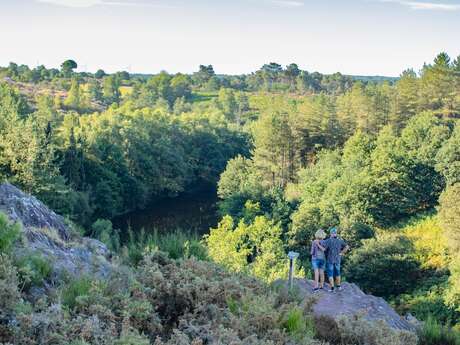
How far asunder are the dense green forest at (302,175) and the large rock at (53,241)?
8978mm

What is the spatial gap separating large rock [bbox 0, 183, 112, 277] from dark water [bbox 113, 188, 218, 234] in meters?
29.7

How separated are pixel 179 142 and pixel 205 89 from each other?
7168cm

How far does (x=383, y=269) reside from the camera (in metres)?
26.9

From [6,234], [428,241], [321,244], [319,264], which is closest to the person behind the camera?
[6,234]

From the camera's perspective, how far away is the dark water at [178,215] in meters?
41.5

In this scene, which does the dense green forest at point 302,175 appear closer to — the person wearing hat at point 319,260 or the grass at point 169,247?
the person wearing hat at point 319,260

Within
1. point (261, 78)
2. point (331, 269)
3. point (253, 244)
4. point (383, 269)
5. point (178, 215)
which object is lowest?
point (178, 215)

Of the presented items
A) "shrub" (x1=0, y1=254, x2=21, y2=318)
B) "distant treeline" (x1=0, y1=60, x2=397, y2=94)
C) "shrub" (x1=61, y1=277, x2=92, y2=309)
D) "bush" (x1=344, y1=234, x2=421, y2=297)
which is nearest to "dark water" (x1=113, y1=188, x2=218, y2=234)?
"bush" (x1=344, y1=234, x2=421, y2=297)

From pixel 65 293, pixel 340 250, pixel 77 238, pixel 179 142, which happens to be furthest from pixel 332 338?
pixel 179 142

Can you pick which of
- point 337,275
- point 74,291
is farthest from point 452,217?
point 74,291

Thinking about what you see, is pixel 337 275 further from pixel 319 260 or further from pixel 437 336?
pixel 437 336

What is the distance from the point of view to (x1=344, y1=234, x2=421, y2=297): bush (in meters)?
26.8

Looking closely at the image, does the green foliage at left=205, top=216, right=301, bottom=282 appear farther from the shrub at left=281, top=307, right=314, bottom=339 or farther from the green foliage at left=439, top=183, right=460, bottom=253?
the shrub at left=281, top=307, right=314, bottom=339

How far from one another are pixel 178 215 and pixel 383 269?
900 inches
